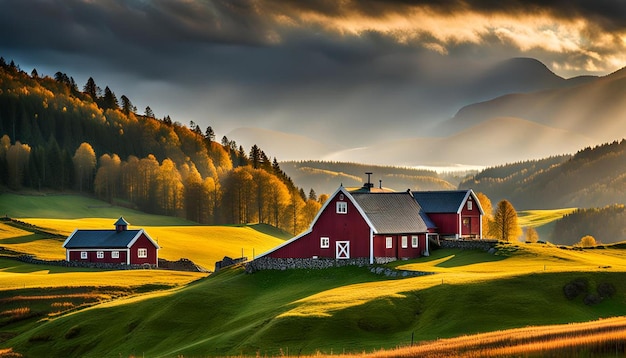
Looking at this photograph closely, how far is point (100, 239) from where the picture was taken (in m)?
113

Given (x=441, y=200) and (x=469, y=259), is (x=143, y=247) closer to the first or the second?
(x=441, y=200)

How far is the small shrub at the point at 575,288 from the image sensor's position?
161ft

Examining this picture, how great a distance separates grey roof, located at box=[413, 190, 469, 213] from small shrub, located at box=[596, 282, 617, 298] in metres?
34.1

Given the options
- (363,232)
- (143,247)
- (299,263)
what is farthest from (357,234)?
(143,247)

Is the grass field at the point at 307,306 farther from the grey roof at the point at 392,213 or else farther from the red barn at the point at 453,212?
the red barn at the point at 453,212

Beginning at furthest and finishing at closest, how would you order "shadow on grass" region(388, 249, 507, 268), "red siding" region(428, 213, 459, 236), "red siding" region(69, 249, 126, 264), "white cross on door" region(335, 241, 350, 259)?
"red siding" region(69, 249, 126, 264) → "red siding" region(428, 213, 459, 236) → "white cross on door" region(335, 241, 350, 259) → "shadow on grass" region(388, 249, 507, 268)

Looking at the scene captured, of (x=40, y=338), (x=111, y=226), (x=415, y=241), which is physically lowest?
(x=40, y=338)

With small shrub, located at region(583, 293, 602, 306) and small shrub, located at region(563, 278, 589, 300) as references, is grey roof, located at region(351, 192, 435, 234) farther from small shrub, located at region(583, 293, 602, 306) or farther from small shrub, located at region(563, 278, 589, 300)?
small shrub, located at region(583, 293, 602, 306)

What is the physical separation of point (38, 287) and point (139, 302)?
19.3 meters

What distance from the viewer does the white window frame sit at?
7594 centimetres

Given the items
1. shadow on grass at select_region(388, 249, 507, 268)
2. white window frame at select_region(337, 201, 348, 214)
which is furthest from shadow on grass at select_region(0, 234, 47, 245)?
shadow on grass at select_region(388, 249, 507, 268)

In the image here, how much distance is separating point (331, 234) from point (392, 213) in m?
6.91

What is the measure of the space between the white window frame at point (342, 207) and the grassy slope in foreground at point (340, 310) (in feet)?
23.7

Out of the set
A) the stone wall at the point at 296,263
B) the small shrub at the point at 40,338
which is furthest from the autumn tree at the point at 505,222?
the small shrub at the point at 40,338
